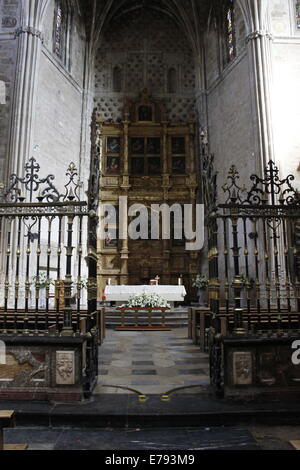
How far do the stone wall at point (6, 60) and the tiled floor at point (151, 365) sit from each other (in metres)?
7.44

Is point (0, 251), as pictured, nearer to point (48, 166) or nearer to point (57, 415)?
point (48, 166)

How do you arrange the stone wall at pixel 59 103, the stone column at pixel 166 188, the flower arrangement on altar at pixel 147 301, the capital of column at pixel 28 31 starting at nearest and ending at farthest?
the flower arrangement on altar at pixel 147 301 < the capital of column at pixel 28 31 < the stone wall at pixel 59 103 < the stone column at pixel 166 188

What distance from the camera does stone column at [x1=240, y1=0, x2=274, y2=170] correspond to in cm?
1202

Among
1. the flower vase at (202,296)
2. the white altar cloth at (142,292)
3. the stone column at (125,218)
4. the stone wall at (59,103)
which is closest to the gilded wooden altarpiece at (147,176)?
the stone column at (125,218)

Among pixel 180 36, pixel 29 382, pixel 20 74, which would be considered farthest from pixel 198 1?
pixel 29 382

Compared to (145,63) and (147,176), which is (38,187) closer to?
(147,176)

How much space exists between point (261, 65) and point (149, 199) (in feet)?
22.5

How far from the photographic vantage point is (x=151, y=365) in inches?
227

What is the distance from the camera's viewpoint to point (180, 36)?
18219mm

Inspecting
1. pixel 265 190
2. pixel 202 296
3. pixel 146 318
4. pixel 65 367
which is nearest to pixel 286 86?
pixel 265 190

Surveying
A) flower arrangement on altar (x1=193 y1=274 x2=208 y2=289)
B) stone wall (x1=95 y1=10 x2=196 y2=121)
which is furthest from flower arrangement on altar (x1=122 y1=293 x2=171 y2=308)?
stone wall (x1=95 y1=10 x2=196 y2=121)

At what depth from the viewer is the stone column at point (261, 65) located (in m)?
12.0

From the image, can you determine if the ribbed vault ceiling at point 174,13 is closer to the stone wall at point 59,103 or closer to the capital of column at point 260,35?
the stone wall at point 59,103

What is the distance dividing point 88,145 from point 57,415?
14.2 meters
